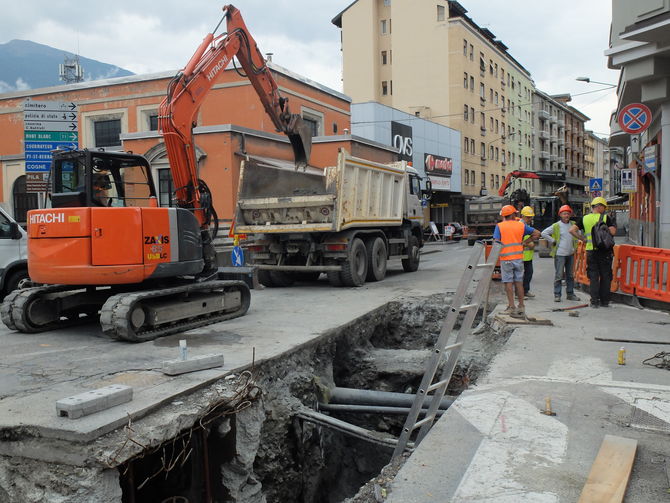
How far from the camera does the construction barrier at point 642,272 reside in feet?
31.0

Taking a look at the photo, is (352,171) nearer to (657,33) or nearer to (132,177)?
(132,177)

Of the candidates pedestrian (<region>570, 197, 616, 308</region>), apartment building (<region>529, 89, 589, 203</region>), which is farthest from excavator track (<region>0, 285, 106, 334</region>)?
apartment building (<region>529, 89, 589, 203</region>)

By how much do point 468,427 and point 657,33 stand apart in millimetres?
10127

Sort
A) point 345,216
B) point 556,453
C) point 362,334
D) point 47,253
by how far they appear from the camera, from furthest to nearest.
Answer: point 345,216 < point 362,334 < point 47,253 < point 556,453

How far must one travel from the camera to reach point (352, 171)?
1192cm

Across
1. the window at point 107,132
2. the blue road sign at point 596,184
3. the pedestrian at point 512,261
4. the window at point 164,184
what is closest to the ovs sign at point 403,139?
the blue road sign at point 596,184

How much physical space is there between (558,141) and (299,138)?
7281cm

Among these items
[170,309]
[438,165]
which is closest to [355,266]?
[170,309]

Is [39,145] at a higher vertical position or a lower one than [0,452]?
higher

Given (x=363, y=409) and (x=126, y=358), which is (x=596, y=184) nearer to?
(x=363, y=409)

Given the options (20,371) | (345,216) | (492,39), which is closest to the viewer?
(20,371)

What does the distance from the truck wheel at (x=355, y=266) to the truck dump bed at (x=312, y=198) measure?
52 cm

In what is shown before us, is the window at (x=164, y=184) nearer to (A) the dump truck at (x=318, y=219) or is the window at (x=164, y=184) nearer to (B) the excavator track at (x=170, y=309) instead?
(A) the dump truck at (x=318, y=219)

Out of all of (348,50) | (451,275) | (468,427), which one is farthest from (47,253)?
(348,50)
